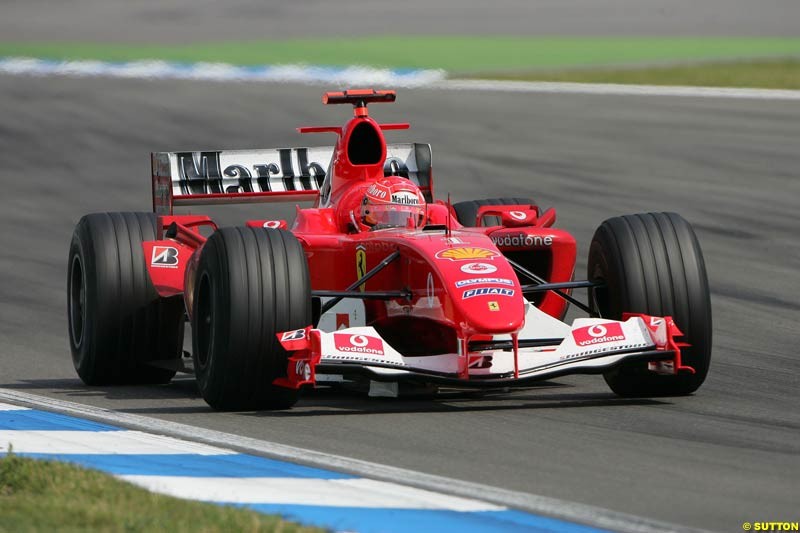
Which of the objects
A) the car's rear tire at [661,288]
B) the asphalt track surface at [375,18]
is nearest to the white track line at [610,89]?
the asphalt track surface at [375,18]

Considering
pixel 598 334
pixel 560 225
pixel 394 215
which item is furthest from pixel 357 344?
pixel 560 225

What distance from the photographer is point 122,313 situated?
10.8 m

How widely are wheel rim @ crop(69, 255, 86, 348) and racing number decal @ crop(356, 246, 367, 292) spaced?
8.20 ft

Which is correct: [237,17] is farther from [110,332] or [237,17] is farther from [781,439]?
[781,439]

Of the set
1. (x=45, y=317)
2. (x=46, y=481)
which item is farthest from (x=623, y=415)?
(x=45, y=317)

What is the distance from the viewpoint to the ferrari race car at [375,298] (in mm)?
8547

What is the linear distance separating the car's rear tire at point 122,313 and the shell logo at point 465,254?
2.61 metres

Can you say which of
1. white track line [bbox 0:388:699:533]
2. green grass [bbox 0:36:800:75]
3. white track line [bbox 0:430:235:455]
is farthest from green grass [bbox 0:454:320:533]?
green grass [bbox 0:36:800:75]

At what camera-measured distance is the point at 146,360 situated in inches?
428

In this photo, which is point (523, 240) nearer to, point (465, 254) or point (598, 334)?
point (465, 254)

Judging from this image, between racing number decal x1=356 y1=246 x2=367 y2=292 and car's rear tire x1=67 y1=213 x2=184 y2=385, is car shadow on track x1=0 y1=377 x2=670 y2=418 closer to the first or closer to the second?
car's rear tire x1=67 y1=213 x2=184 y2=385

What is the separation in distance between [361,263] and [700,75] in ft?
68.8

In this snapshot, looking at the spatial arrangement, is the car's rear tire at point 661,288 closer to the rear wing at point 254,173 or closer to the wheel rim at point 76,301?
the rear wing at point 254,173

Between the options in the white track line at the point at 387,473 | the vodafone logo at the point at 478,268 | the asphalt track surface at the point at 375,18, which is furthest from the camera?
the asphalt track surface at the point at 375,18
